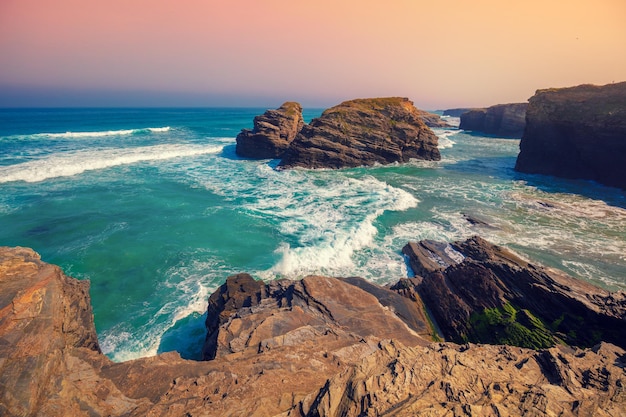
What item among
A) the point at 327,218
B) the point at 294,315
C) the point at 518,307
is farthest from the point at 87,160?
the point at 518,307

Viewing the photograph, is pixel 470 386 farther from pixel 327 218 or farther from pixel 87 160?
pixel 87 160

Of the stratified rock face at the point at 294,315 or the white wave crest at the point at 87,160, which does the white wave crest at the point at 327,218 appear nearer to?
the stratified rock face at the point at 294,315

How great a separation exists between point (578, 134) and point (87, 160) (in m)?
62.1

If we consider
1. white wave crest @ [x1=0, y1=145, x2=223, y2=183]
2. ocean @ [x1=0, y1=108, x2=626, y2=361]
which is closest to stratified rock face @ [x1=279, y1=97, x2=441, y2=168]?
ocean @ [x1=0, y1=108, x2=626, y2=361]

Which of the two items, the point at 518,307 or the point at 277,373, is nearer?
the point at 277,373

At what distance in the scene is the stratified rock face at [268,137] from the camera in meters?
49.1

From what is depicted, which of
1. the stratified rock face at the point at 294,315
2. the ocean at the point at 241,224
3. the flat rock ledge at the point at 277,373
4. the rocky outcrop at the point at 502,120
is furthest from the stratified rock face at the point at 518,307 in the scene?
the rocky outcrop at the point at 502,120

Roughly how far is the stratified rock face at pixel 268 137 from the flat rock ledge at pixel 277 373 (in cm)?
4122

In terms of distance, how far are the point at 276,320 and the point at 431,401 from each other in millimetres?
5478

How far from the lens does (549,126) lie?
38.1 m

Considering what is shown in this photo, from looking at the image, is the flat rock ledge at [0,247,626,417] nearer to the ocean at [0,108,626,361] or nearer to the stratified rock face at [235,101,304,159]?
the ocean at [0,108,626,361]

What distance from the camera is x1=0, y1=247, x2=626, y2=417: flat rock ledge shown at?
16.7ft

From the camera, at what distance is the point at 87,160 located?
129ft

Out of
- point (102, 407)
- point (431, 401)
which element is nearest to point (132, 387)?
point (102, 407)
